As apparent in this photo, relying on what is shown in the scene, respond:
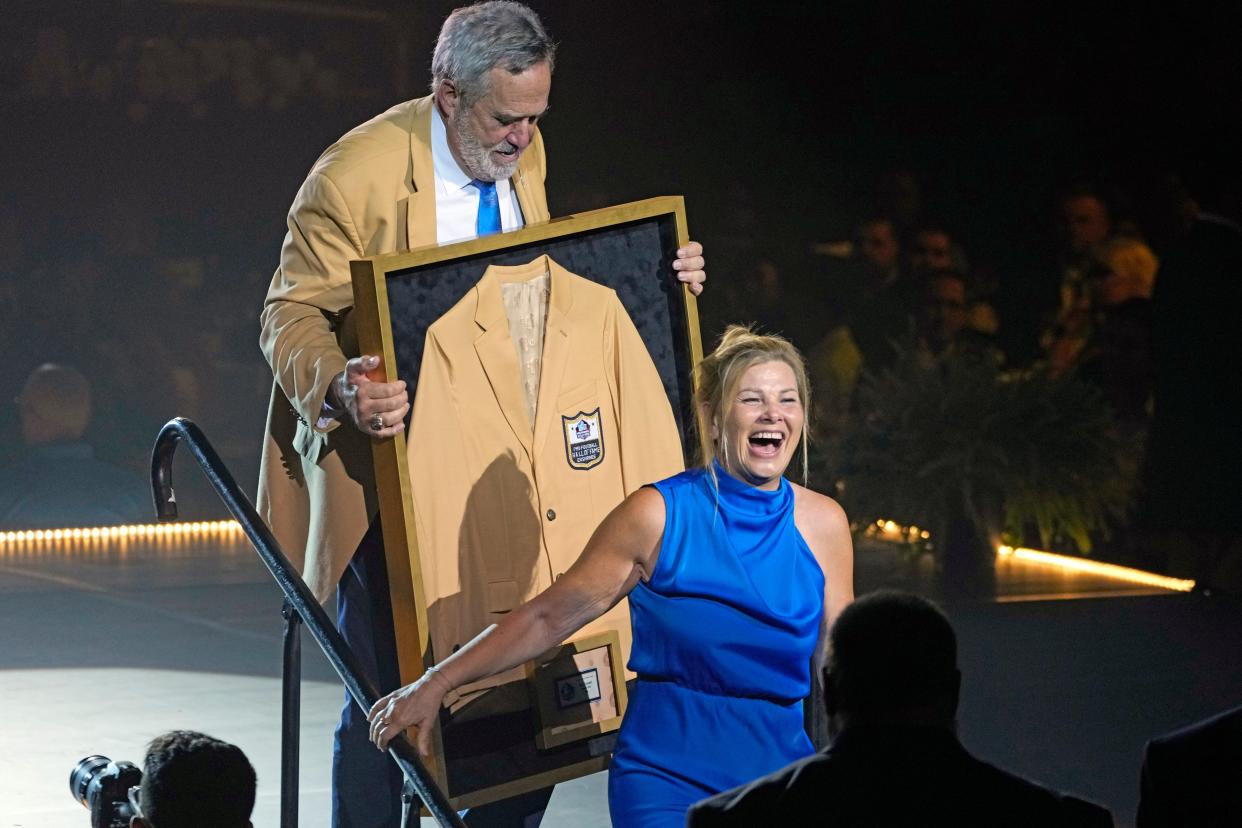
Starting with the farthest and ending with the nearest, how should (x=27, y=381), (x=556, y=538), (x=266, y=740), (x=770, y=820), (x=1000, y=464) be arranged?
(x=27, y=381), (x=1000, y=464), (x=266, y=740), (x=556, y=538), (x=770, y=820)

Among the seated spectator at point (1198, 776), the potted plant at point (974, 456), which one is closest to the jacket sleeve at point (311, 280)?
the seated spectator at point (1198, 776)

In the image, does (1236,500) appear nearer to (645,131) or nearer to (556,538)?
(556,538)

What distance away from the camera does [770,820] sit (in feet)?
6.18

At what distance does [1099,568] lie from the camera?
27.9 ft

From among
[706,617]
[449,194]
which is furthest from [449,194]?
[706,617]

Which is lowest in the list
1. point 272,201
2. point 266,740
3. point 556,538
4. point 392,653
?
point 266,740

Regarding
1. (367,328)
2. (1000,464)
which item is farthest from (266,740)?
(1000,464)

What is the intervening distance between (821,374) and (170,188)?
464 cm

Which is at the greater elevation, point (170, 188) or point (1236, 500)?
point (170, 188)

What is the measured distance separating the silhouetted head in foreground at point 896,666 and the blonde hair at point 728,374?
1.29 metres

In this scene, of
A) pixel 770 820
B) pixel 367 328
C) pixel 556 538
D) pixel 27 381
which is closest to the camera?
pixel 770 820

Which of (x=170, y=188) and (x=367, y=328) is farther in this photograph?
(x=170, y=188)

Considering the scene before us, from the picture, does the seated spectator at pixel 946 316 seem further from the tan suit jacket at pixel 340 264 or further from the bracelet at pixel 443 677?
the bracelet at pixel 443 677

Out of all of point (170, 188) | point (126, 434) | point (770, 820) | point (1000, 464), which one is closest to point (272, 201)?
point (170, 188)
